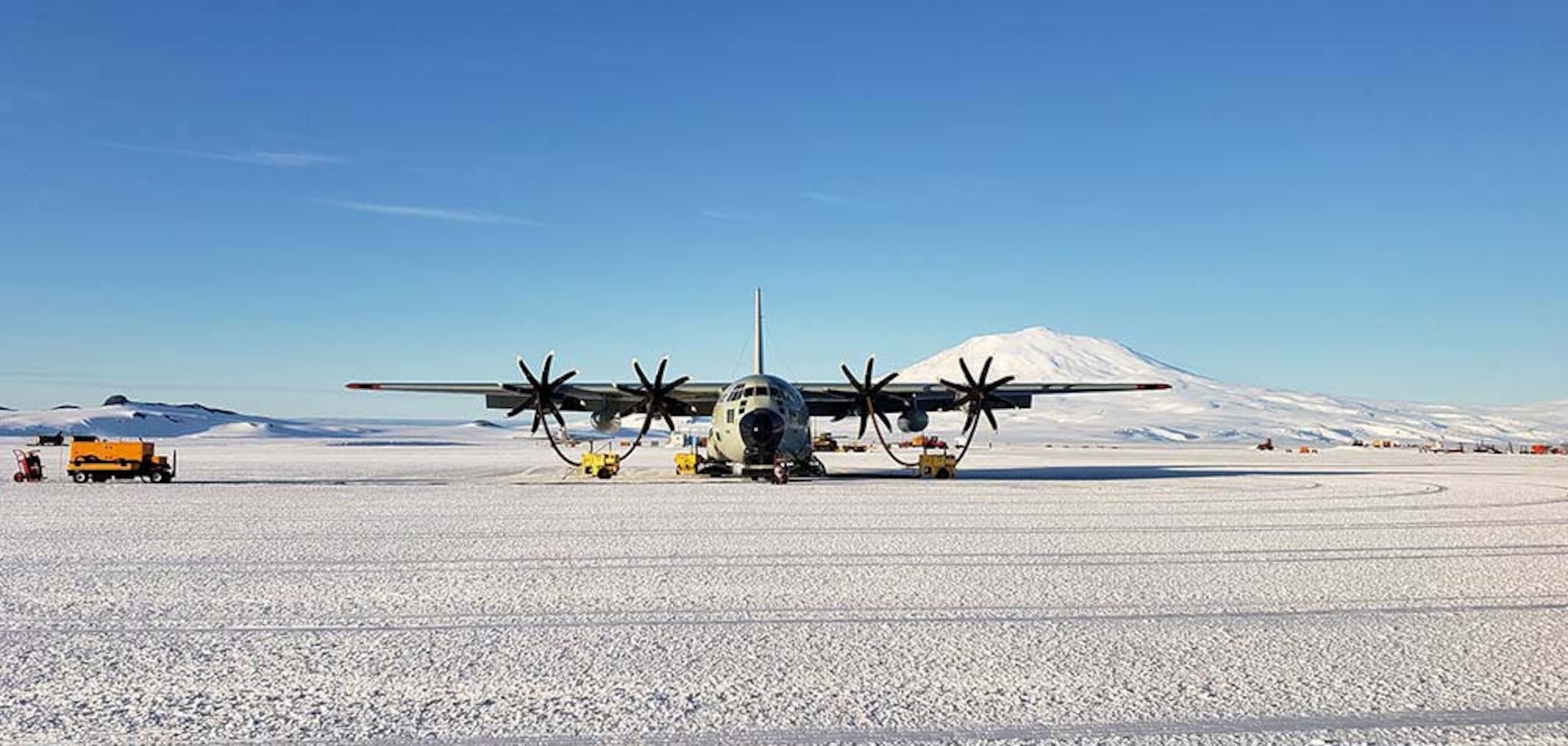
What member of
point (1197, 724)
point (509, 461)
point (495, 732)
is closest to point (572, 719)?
point (495, 732)

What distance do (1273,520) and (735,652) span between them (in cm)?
1524

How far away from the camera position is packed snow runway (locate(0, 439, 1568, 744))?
291 inches

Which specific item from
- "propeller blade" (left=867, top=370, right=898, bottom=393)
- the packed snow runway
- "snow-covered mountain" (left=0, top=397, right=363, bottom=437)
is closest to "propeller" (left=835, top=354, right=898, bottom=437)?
"propeller blade" (left=867, top=370, right=898, bottom=393)

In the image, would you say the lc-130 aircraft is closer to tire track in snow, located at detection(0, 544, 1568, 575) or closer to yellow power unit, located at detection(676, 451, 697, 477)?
yellow power unit, located at detection(676, 451, 697, 477)

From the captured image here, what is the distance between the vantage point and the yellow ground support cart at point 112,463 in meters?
34.1

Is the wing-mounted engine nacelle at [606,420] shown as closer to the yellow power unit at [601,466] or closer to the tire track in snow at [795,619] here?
the yellow power unit at [601,466]

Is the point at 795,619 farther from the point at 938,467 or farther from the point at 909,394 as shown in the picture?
the point at 909,394

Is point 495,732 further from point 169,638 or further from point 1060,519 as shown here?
→ point 1060,519

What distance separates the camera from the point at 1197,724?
724 centimetres

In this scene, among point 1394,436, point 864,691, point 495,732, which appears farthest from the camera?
point 1394,436

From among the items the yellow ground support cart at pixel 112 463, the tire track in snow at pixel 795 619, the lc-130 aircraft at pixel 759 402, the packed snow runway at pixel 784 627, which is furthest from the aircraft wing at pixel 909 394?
the tire track in snow at pixel 795 619

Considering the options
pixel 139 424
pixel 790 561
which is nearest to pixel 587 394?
pixel 790 561

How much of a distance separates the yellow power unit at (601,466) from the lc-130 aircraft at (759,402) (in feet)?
3.90

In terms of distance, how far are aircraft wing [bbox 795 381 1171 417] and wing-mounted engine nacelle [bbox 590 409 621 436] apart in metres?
7.19
